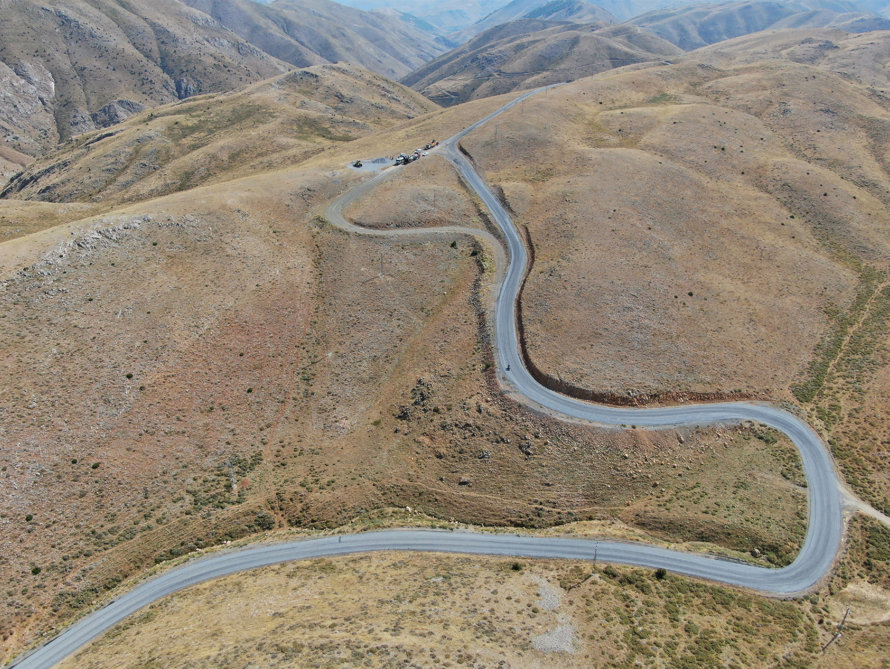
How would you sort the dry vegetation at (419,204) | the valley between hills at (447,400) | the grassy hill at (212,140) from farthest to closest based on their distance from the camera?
the grassy hill at (212,140)
the dry vegetation at (419,204)
the valley between hills at (447,400)

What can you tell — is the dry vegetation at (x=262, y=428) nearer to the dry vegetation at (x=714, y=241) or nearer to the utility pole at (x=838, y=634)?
the utility pole at (x=838, y=634)

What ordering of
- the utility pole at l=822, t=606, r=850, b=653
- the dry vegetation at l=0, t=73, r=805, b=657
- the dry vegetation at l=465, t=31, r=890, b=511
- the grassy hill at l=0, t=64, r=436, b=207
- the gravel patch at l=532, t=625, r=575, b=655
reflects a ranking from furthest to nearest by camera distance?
the grassy hill at l=0, t=64, r=436, b=207
the dry vegetation at l=465, t=31, r=890, b=511
the dry vegetation at l=0, t=73, r=805, b=657
the utility pole at l=822, t=606, r=850, b=653
the gravel patch at l=532, t=625, r=575, b=655

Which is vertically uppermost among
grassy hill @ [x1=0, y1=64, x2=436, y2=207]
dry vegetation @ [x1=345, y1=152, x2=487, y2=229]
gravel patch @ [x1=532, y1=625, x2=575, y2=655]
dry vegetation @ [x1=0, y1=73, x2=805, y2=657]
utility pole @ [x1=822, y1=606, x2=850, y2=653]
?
grassy hill @ [x1=0, y1=64, x2=436, y2=207]

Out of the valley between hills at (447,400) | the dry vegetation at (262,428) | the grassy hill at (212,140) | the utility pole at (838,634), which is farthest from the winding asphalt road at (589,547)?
the grassy hill at (212,140)

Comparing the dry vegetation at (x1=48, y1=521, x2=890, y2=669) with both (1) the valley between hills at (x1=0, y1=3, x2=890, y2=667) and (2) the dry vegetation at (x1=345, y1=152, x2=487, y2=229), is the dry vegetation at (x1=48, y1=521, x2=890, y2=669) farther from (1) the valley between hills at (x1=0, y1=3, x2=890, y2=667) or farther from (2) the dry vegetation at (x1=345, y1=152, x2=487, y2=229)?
(2) the dry vegetation at (x1=345, y1=152, x2=487, y2=229)

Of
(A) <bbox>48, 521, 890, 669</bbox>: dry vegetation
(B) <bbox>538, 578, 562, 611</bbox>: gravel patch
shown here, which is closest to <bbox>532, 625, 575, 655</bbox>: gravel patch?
(A) <bbox>48, 521, 890, 669</bbox>: dry vegetation

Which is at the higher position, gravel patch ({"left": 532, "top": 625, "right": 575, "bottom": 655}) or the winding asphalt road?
the winding asphalt road

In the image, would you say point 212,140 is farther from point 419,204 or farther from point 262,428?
point 262,428
